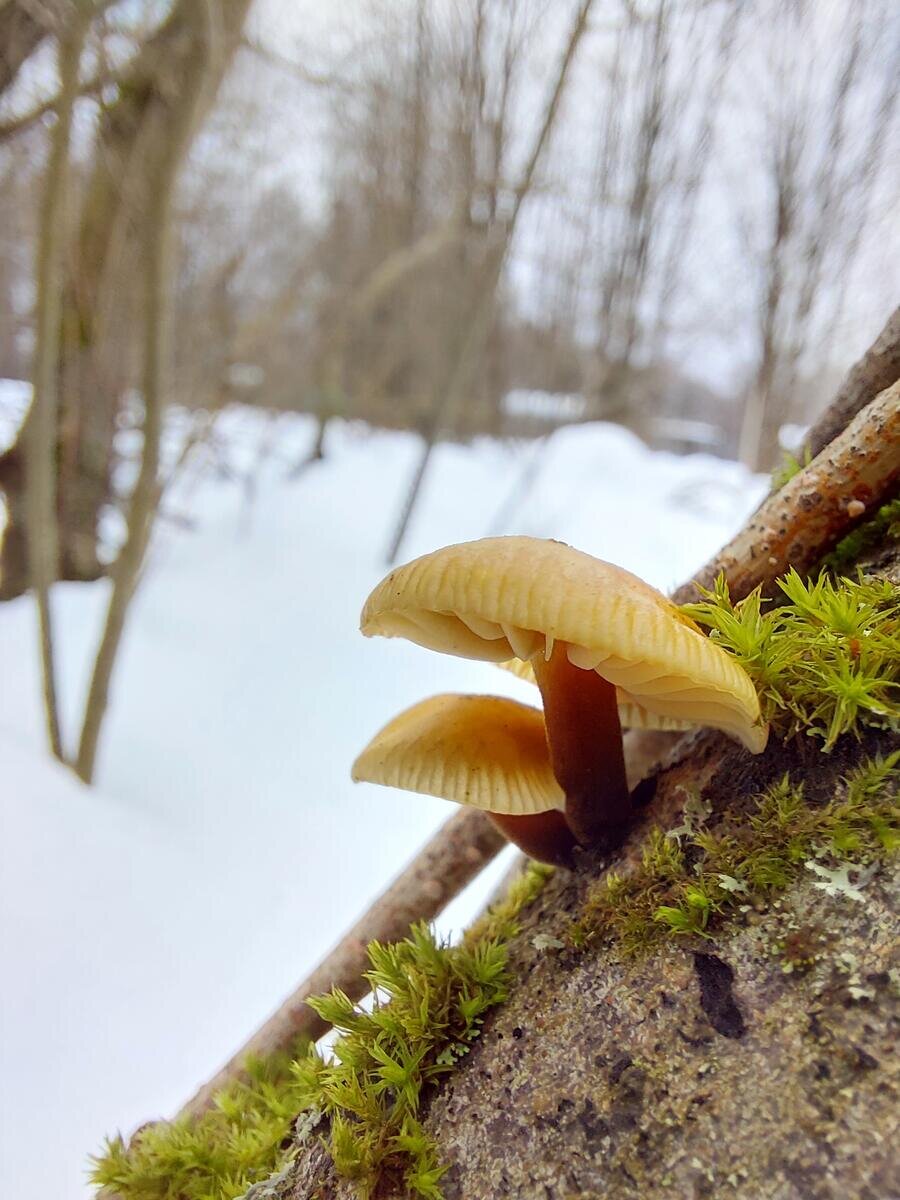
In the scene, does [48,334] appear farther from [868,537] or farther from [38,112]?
[868,537]

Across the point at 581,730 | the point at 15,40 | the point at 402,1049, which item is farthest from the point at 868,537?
the point at 15,40

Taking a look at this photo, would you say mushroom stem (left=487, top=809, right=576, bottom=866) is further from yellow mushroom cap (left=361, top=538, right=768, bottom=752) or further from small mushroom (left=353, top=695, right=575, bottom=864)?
yellow mushroom cap (left=361, top=538, right=768, bottom=752)

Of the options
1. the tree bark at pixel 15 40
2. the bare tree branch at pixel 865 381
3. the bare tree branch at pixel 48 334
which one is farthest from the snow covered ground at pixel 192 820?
the tree bark at pixel 15 40

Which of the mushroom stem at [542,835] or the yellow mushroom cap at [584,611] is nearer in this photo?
the yellow mushroom cap at [584,611]

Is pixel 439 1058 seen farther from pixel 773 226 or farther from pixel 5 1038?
pixel 773 226

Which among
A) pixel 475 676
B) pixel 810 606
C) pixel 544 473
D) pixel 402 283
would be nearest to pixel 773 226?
pixel 544 473

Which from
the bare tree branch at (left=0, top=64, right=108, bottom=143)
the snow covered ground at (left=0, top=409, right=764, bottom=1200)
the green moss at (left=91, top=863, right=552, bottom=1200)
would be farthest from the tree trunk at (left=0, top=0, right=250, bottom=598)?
the green moss at (left=91, top=863, right=552, bottom=1200)

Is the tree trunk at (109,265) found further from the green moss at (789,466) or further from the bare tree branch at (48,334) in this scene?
the green moss at (789,466)
